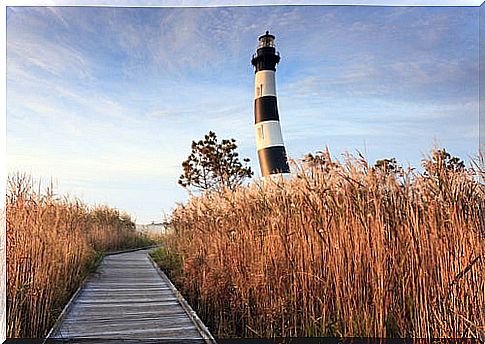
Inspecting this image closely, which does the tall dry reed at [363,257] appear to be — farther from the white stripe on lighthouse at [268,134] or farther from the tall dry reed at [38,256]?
the tall dry reed at [38,256]

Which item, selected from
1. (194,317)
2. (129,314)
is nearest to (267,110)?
(194,317)

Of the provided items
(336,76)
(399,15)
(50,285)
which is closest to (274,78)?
(336,76)

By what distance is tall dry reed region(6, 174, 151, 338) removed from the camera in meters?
4.25

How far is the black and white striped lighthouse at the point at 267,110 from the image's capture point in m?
5.25

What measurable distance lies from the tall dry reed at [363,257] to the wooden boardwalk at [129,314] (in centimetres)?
34

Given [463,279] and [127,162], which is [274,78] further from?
[463,279]

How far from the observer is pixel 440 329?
338 centimetres

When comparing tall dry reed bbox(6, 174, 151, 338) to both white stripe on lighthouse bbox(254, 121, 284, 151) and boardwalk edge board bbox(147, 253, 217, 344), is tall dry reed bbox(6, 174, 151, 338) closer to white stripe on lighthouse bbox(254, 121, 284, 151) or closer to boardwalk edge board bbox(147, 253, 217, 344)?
boardwalk edge board bbox(147, 253, 217, 344)

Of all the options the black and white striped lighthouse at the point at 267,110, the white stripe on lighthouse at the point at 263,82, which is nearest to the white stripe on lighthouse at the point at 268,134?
the black and white striped lighthouse at the point at 267,110

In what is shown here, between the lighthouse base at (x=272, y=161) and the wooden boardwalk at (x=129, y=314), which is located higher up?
the lighthouse base at (x=272, y=161)

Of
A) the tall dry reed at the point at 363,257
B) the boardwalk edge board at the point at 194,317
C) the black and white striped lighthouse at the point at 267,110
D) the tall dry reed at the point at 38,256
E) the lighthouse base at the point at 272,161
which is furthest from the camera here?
the lighthouse base at the point at 272,161

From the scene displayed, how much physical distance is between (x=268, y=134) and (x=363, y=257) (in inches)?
78.6

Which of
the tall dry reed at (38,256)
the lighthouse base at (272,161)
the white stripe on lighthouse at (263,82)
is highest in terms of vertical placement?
the white stripe on lighthouse at (263,82)

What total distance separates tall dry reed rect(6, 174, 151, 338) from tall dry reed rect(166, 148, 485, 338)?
4.07 ft
